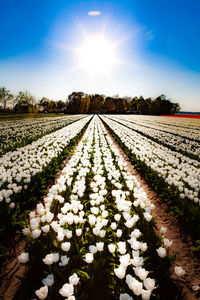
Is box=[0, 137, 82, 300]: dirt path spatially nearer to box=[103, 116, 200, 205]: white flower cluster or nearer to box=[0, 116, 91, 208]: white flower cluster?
box=[0, 116, 91, 208]: white flower cluster

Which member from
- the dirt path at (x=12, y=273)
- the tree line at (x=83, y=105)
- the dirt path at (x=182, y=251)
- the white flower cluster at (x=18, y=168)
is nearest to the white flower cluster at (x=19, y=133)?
the white flower cluster at (x=18, y=168)

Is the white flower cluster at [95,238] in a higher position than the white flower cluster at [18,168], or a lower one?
lower

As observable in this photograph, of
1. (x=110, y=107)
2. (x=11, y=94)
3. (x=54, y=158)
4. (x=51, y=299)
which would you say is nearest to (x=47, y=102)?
(x=11, y=94)

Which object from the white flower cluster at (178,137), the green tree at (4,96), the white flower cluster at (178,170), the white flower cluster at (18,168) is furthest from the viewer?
the green tree at (4,96)

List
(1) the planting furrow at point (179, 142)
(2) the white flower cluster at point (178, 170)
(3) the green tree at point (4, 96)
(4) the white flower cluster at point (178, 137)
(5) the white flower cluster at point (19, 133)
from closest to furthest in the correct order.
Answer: (2) the white flower cluster at point (178, 170), (1) the planting furrow at point (179, 142), (5) the white flower cluster at point (19, 133), (4) the white flower cluster at point (178, 137), (3) the green tree at point (4, 96)

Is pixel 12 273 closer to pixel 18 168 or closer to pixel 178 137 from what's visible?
pixel 18 168

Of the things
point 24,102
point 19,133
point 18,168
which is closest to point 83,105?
point 24,102

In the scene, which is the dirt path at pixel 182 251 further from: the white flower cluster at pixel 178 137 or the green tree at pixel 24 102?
the green tree at pixel 24 102

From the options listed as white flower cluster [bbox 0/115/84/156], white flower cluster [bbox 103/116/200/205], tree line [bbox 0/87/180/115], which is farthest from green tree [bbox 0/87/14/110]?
white flower cluster [bbox 103/116/200/205]

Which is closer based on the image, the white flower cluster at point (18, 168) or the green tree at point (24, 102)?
the white flower cluster at point (18, 168)

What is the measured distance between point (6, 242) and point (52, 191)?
4.03 ft

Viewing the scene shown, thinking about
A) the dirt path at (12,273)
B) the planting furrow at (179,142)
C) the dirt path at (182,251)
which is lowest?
the dirt path at (12,273)

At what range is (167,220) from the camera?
3.58 m

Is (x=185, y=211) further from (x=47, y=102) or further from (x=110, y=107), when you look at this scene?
(x=47, y=102)
